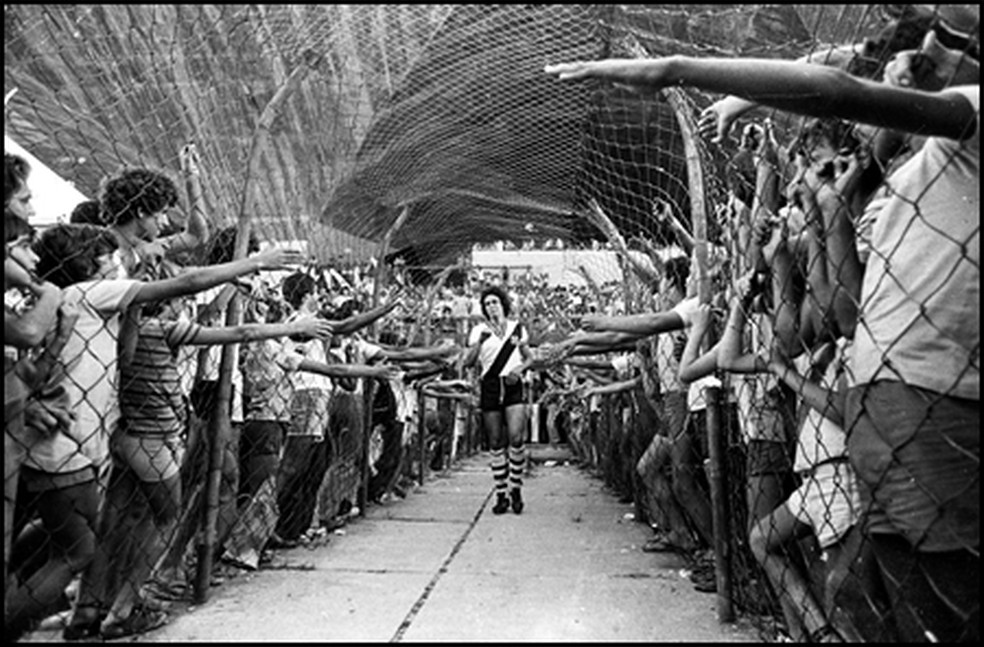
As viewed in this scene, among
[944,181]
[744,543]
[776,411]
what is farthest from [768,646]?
[944,181]

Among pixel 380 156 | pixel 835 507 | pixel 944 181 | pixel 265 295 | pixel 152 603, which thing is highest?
pixel 380 156

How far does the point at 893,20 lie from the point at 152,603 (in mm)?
3559

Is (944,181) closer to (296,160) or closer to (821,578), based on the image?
(821,578)

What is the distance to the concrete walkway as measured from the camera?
3.56 meters

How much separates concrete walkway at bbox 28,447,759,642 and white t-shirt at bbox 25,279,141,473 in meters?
0.83

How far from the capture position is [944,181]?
1.96 metres

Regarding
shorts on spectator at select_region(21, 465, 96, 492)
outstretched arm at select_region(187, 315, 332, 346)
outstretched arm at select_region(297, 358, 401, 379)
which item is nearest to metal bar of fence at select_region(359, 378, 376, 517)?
outstretched arm at select_region(297, 358, 401, 379)

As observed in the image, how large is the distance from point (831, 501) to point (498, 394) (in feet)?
16.6

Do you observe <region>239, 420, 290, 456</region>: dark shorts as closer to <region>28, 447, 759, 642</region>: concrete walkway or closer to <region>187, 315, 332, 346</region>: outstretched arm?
<region>28, 447, 759, 642</region>: concrete walkway

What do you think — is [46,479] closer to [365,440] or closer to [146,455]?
[146,455]

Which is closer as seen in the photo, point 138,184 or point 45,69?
point 45,69

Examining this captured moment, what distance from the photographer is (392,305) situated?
188 inches

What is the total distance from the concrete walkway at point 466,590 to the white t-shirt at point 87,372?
0.83m

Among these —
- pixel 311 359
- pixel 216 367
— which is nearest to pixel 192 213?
pixel 216 367
